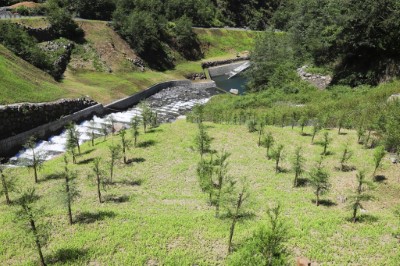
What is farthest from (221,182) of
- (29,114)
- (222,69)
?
(222,69)

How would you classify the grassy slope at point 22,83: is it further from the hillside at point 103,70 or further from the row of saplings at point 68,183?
the row of saplings at point 68,183

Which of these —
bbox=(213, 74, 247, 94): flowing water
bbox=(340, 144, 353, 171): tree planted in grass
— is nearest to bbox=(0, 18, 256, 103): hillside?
bbox=(213, 74, 247, 94): flowing water

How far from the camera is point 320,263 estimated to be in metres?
18.7

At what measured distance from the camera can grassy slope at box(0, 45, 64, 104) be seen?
4644 centimetres

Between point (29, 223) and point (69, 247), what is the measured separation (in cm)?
265

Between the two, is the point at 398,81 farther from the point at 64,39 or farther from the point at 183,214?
the point at 64,39

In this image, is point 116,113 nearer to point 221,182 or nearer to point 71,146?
point 71,146

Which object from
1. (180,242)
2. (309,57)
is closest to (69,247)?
(180,242)

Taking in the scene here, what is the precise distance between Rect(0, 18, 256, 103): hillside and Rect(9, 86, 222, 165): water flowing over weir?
4.91m

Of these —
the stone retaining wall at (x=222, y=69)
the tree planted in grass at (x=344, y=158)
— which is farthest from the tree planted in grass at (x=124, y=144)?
the stone retaining wall at (x=222, y=69)

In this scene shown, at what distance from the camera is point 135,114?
6034 cm

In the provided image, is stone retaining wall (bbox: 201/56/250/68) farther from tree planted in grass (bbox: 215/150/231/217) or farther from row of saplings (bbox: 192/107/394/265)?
tree planted in grass (bbox: 215/150/231/217)

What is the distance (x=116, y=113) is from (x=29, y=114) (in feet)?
55.8

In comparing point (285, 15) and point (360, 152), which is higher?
point (285, 15)
